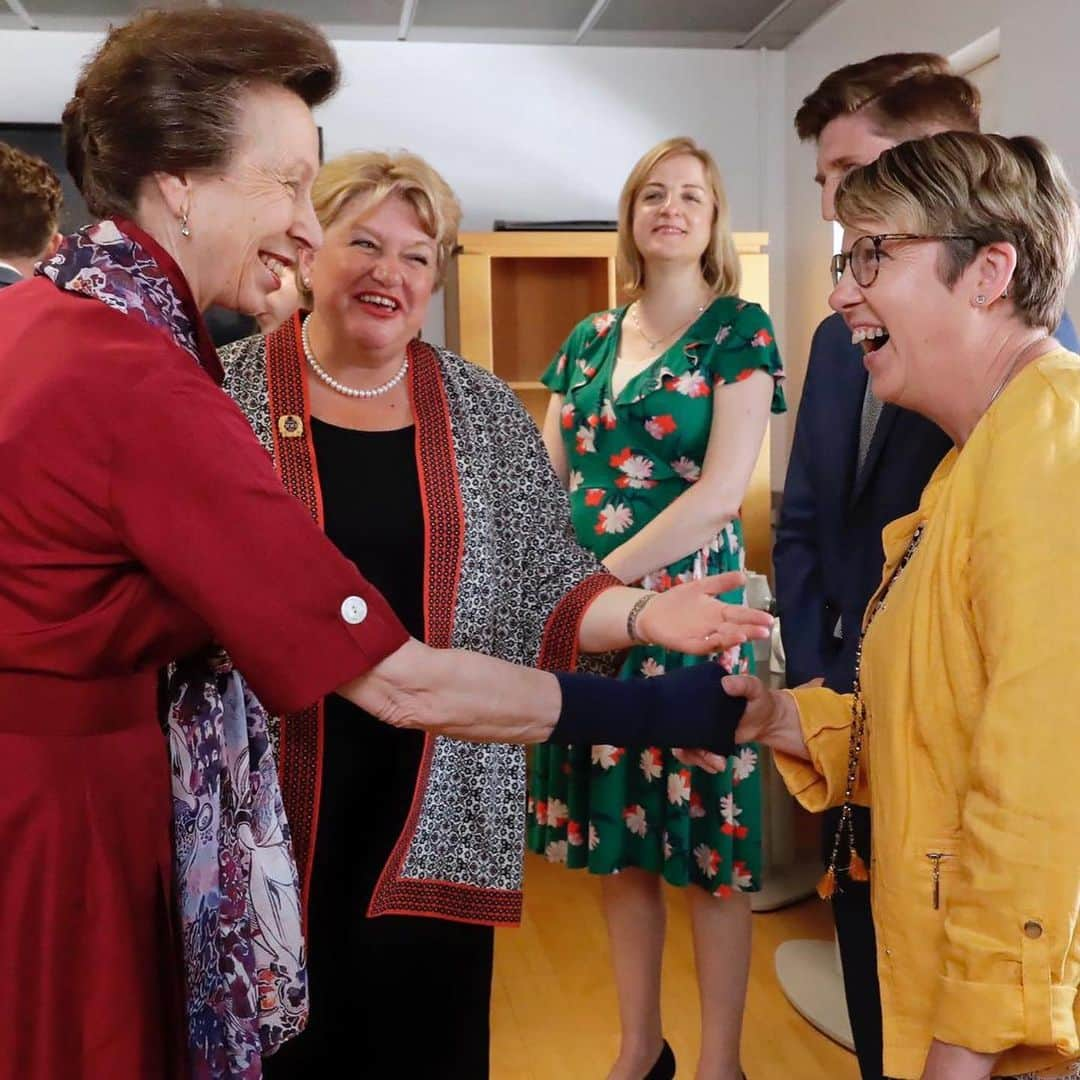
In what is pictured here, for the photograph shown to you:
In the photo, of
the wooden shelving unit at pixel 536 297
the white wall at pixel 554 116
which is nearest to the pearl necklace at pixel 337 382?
the wooden shelving unit at pixel 536 297

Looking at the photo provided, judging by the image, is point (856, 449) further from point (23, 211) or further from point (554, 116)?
point (554, 116)

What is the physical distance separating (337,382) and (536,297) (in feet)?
9.56

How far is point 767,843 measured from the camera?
11.8 feet

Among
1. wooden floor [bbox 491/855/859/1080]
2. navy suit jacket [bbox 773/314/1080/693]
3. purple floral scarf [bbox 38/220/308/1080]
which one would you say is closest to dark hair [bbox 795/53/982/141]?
navy suit jacket [bbox 773/314/1080/693]

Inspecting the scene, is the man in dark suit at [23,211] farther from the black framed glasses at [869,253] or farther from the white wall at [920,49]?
the white wall at [920,49]

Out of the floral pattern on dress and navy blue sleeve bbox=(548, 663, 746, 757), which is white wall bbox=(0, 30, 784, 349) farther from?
the floral pattern on dress

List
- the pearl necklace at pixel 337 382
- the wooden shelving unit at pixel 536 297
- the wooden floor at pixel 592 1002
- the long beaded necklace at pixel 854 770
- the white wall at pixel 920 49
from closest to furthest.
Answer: the long beaded necklace at pixel 854 770, the pearl necklace at pixel 337 382, the wooden floor at pixel 592 1002, the white wall at pixel 920 49, the wooden shelving unit at pixel 536 297

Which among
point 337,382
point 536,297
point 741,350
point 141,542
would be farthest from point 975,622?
point 536,297

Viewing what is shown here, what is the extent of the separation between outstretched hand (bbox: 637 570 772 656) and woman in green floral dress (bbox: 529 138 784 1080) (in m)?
0.70

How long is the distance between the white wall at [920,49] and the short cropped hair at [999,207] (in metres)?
1.95

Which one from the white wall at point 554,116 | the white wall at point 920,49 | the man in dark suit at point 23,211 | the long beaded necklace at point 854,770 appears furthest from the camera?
the white wall at point 554,116

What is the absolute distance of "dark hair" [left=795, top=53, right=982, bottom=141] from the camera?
5.36ft

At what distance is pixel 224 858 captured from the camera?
1287 mm

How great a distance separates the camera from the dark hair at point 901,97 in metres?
1.63
